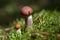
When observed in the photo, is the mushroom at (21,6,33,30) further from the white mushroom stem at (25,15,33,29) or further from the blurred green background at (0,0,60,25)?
the blurred green background at (0,0,60,25)

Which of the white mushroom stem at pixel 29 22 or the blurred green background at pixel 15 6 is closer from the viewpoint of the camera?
the white mushroom stem at pixel 29 22

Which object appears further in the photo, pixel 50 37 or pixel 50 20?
pixel 50 20

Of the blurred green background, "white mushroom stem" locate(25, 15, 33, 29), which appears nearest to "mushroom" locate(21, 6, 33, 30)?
"white mushroom stem" locate(25, 15, 33, 29)

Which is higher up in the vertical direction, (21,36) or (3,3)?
(3,3)

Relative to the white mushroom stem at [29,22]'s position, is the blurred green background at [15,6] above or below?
above

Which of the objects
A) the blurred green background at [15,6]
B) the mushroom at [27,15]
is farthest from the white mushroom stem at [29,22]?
the blurred green background at [15,6]

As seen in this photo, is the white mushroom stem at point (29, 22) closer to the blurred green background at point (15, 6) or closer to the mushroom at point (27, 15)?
the mushroom at point (27, 15)

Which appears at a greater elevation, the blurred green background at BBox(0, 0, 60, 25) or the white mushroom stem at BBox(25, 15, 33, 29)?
the blurred green background at BBox(0, 0, 60, 25)

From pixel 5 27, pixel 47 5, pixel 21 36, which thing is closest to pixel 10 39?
pixel 21 36

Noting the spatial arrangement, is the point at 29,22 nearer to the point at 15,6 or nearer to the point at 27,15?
the point at 27,15

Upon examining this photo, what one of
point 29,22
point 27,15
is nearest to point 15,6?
point 29,22

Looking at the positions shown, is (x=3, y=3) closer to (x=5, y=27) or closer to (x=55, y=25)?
(x=5, y=27)
